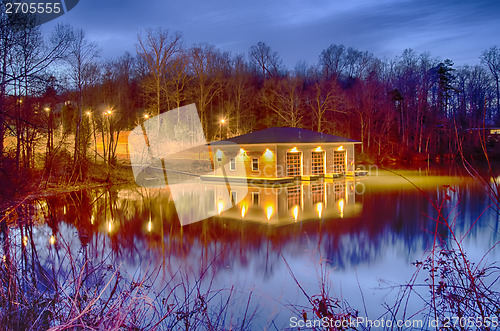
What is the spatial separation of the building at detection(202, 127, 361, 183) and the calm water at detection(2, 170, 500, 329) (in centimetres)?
475

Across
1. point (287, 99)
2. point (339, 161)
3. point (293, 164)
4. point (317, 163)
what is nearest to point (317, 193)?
point (293, 164)

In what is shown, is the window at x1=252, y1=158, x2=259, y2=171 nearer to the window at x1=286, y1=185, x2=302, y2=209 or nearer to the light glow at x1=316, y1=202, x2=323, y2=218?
the window at x1=286, y1=185, x2=302, y2=209

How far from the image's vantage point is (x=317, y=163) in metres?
23.3

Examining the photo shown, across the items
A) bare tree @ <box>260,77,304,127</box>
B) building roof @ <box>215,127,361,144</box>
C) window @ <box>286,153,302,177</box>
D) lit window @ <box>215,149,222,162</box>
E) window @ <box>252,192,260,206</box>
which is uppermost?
bare tree @ <box>260,77,304,127</box>

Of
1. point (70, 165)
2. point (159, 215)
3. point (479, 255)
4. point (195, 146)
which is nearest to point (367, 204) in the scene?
point (479, 255)

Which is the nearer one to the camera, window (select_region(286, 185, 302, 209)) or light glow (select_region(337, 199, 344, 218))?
light glow (select_region(337, 199, 344, 218))

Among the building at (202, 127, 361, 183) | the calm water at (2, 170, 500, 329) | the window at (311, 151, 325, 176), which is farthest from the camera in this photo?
the window at (311, 151, 325, 176)

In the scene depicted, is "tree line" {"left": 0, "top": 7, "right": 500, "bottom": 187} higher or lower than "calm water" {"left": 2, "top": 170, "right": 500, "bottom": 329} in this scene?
higher

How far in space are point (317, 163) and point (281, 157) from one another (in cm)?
309

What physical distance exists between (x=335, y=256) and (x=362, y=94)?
3295cm

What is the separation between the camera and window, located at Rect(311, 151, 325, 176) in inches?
909

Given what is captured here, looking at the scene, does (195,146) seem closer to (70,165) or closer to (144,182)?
(144,182)

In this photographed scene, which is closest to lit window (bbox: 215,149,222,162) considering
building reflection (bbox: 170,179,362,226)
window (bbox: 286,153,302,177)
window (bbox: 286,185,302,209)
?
building reflection (bbox: 170,179,362,226)

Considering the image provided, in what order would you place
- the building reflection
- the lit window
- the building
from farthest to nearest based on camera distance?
the lit window
the building
the building reflection
